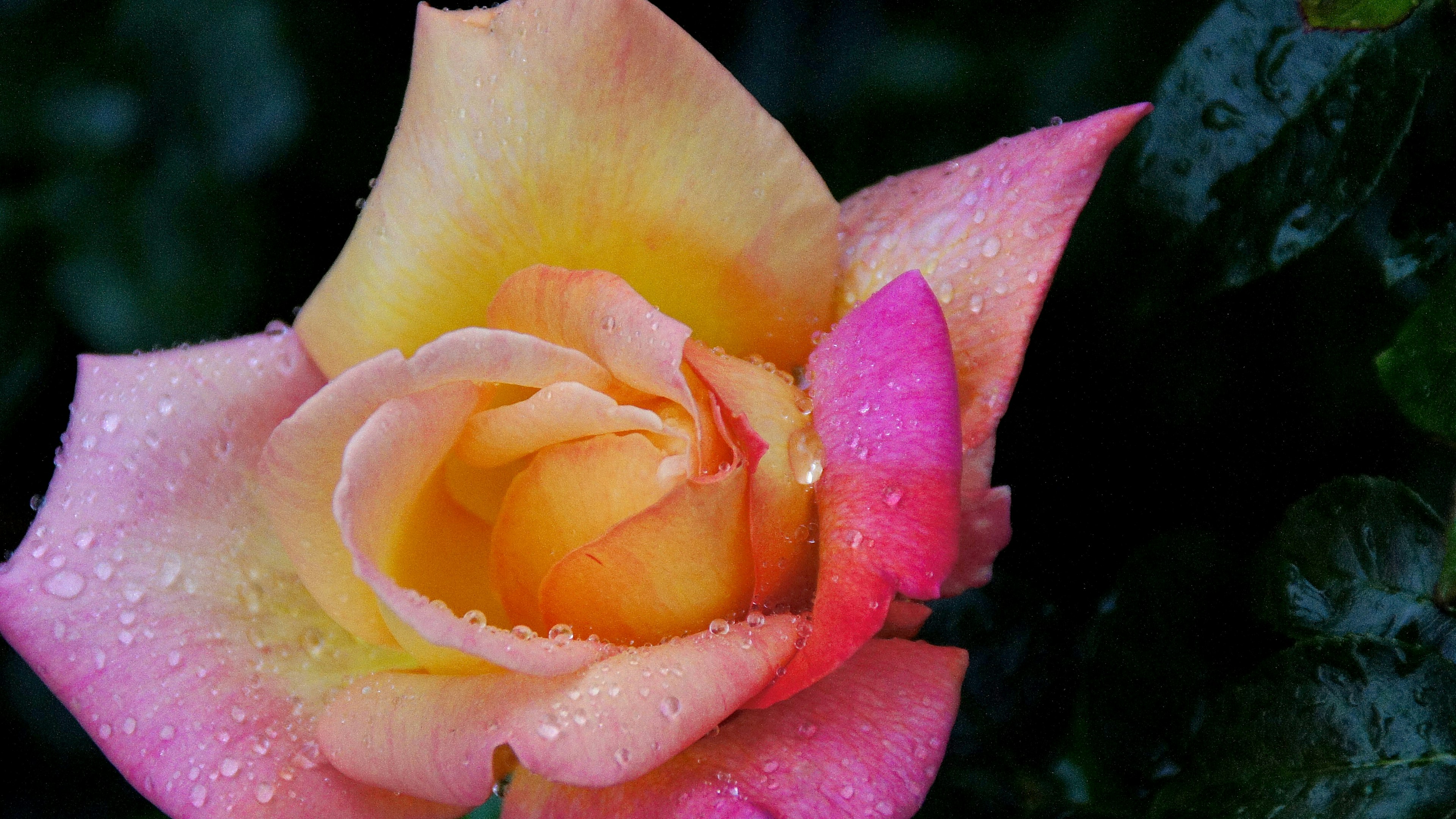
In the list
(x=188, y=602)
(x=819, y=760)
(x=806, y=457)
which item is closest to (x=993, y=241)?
(x=806, y=457)

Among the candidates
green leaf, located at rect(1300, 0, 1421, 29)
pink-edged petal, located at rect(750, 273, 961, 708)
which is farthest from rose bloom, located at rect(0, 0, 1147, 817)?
green leaf, located at rect(1300, 0, 1421, 29)

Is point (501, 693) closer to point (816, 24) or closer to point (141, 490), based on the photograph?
point (141, 490)

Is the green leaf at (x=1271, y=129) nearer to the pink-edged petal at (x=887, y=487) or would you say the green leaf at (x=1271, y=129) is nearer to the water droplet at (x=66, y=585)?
the pink-edged petal at (x=887, y=487)

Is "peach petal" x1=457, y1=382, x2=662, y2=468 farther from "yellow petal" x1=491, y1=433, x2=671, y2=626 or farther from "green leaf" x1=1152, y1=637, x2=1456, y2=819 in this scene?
"green leaf" x1=1152, y1=637, x2=1456, y2=819

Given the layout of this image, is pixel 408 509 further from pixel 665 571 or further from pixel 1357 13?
pixel 1357 13

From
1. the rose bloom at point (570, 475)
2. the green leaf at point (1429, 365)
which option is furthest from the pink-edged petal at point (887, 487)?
the green leaf at point (1429, 365)
